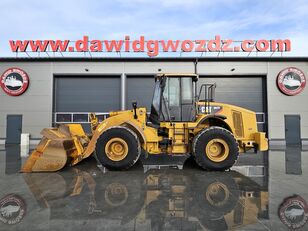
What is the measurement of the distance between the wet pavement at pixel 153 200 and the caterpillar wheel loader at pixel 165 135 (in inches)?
17.3

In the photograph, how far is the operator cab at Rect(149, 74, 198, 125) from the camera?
27.3ft

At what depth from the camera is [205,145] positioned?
771cm

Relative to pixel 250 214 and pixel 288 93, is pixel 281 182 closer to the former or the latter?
pixel 250 214

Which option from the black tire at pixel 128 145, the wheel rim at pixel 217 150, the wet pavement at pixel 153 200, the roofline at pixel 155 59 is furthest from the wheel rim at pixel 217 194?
the roofline at pixel 155 59

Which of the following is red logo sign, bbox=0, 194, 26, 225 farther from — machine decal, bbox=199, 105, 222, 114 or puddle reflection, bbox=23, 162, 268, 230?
machine decal, bbox=199, 105, 222, 114

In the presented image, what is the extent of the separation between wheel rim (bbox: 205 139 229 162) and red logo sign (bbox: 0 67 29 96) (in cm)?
1560

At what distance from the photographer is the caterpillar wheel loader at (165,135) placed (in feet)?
25.2

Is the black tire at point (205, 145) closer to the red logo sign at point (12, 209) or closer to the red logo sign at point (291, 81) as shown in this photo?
the red logo sign at point (12, 209)

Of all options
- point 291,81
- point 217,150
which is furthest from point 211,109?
point 291,81

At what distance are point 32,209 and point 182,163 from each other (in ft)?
18.9

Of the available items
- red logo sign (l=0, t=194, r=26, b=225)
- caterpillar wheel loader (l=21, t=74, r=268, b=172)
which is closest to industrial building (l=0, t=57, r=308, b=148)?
caterpillar wheel loader (l=21, t=74, r=268, b=172)

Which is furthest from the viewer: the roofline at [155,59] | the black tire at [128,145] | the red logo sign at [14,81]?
the roofline at [155,59]

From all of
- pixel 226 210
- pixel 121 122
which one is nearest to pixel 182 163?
pixel 121 122

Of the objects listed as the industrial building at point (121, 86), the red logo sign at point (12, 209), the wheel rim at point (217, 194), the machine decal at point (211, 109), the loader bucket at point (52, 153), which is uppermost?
the industrial building at point (121, 86)
